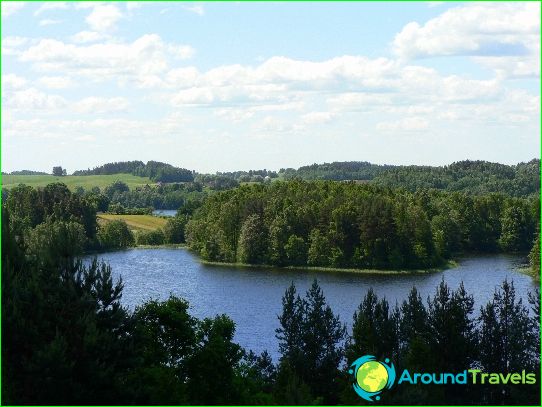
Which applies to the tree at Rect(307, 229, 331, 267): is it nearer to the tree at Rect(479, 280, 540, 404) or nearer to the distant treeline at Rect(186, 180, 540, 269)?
the distant treeline at Rect(186, 180, 540, 269)

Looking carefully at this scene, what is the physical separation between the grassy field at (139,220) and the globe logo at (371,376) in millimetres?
101050

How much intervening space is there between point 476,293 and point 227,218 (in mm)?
44747

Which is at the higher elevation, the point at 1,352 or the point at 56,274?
the point at 56,274

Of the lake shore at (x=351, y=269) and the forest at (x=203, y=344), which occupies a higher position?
the forest at (x=203, y=344)

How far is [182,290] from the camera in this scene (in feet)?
246

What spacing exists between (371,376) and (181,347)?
7.53 metres

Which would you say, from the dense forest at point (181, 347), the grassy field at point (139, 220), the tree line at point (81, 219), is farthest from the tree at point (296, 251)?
the dense forest at point (181, 347)

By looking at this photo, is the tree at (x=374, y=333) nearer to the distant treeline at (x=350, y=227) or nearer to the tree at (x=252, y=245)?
the distant treeline at (x=350, y=227)

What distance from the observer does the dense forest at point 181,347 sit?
25.7 m

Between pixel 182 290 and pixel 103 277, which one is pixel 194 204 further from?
pixel 103 277

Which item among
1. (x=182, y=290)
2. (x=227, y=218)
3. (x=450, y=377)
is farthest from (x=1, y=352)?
(x=227, y=218)

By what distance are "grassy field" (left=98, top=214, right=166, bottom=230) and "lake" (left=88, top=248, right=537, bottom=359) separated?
83.7 feet

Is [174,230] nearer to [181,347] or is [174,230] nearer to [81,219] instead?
[81,219]

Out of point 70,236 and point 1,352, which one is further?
point 70,236
